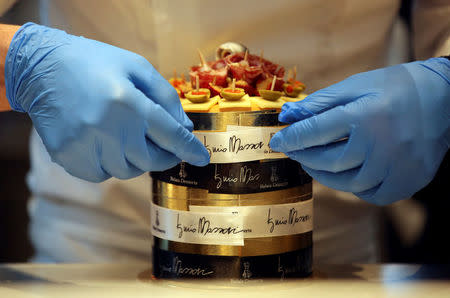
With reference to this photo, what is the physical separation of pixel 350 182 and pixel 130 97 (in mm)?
389

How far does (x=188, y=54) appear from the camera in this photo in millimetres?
1172

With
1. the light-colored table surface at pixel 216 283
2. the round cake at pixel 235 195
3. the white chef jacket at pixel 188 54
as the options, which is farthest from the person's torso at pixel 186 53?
the round cake at pixel 235 195

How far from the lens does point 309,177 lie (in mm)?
960

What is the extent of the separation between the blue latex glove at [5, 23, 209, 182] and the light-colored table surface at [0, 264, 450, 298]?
0.66ft

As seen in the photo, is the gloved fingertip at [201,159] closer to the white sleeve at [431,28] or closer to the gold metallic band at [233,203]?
the gold metallic band at [233,203]

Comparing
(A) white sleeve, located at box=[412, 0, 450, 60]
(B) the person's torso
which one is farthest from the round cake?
(A) white sleeve, located at box=[412, 0, 450, 60]

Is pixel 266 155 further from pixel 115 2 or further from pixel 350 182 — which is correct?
pixel 115 2

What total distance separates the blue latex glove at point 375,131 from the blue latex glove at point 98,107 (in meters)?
0.18

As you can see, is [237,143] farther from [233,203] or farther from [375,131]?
[375,131]

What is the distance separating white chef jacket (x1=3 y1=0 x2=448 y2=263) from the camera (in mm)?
1146

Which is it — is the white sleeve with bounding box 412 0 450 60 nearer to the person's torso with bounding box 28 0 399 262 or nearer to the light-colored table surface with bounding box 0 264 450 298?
the person's torso with bounding box 28 0 399 262

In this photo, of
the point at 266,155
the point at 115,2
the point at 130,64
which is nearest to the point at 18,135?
the point at 115,2

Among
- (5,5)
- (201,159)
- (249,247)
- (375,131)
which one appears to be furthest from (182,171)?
(5,5)

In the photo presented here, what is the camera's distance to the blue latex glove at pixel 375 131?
0.87m
